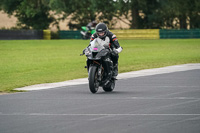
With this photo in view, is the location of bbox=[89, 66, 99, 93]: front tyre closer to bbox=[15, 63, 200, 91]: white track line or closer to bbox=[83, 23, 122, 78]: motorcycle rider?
bbox=[83, 23, 122, 78]: motorcycle rider

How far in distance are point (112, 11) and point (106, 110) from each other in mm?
63776

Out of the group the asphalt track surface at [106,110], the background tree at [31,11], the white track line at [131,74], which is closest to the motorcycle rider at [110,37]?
the asphalt track surface at [106,110]

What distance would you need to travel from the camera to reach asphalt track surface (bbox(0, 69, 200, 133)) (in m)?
8.81

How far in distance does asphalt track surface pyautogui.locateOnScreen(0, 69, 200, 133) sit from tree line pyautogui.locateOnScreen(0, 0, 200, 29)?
55183mm

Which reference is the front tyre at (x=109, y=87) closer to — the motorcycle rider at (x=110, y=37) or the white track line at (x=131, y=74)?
the motorcycle rider at (x=110, y=37)

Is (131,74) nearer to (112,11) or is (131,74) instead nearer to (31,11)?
(112,11)

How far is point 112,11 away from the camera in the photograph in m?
74.0

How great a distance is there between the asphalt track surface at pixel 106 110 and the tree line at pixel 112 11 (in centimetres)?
5518

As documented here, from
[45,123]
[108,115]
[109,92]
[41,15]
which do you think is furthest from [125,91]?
[41,15]

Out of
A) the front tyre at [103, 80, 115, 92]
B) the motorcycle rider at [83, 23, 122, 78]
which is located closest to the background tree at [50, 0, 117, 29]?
the front tyre at [103, 80, 115, 92]

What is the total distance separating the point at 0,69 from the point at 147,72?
6359 mm

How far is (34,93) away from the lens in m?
14.2

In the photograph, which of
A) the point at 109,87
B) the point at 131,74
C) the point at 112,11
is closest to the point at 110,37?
the point at 109,87

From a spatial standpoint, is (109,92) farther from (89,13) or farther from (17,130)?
(89,13)
